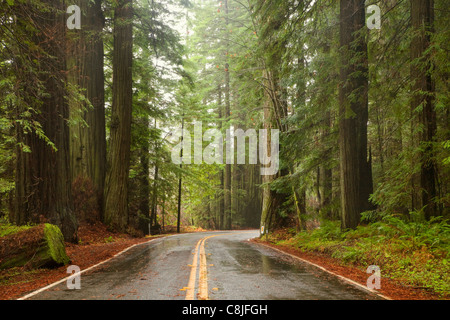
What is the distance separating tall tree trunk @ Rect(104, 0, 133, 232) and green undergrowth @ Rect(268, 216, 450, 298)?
30.9 feet

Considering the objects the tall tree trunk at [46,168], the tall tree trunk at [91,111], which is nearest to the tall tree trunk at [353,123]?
the tall tree trunk at [46,168]

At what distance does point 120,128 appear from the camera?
14969 mm

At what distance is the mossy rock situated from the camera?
22.4 feet

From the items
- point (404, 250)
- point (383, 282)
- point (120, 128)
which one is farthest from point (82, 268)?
point (120, 128)

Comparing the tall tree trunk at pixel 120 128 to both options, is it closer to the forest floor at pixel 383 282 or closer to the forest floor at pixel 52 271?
the forest floor at pixel 52 271

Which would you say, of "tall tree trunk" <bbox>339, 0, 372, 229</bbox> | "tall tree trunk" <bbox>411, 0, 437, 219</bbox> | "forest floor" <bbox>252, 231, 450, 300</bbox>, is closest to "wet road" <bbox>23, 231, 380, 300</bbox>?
"forest floor" <bbox>252, 231, 450, 300</bbox>

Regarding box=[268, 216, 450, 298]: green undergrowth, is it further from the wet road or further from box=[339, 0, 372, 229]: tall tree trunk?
the wet road

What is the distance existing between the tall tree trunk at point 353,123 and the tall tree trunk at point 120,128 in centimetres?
955

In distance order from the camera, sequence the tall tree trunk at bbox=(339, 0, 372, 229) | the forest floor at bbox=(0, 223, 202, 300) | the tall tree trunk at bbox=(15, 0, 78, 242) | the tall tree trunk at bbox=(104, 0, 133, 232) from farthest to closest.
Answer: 1. the tall tree trunk at bbox=(104, 0, 133, 232)
2. the tall tree trunk at bbox=(339, 0, 372, 229)
3. the tall tree trunk at bbox=(15, 0, 78, 242)
4. the forest floor at bbox=(0, 223, 202, 300)

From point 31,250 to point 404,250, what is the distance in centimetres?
857

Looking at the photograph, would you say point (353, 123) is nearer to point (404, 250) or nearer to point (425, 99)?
point (425, 99)

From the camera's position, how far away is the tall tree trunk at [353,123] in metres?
10.1
